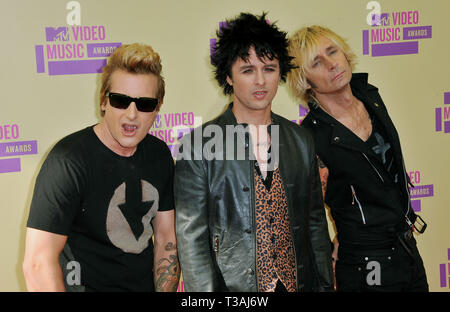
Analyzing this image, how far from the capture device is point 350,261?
287 centimetres

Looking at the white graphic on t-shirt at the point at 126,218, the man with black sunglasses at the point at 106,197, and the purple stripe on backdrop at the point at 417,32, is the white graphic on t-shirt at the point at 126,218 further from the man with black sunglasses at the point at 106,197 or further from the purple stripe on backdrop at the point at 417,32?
the purple stripe on backdrop at the point at 417,32

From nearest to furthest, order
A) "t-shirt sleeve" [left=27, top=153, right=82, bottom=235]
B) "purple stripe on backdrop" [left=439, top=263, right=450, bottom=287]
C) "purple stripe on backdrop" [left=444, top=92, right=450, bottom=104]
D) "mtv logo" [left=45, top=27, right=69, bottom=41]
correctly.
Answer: "t-shirt sleeve" [left=27, top=153, right=82, bottom=235] → "mtv logo" [left=45, top=27, right=69, bottom=41] → "purple stripe on backdrop" [left=444, top=92, right=450, bottom=104] → "purple stripe on backdrop" [left=439, top=263, right=450, bottom=287]

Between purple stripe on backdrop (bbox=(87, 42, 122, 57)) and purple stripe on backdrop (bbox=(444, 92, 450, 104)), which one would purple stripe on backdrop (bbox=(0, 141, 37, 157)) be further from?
purple stripe on backdrop (bbox=(444, 92, 450, 104))

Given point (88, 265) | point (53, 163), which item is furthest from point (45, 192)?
point (88, 265)

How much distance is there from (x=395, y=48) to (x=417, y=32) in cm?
23

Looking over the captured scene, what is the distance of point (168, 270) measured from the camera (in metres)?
2.60

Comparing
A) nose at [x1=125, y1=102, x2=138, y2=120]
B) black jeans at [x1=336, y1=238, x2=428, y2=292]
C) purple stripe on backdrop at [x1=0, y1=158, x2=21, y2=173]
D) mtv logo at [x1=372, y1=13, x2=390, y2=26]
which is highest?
mtv logo at [x1=372, y1=13, x2=390, y2=26]

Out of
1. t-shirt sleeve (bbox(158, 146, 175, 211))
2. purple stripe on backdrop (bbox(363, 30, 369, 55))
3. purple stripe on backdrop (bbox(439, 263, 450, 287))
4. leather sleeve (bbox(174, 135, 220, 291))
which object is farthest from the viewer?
purple stripe on backdrop (bbox(439, 263, 450, 287))

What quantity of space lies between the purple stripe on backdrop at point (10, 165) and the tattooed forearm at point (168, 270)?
4.29 ft

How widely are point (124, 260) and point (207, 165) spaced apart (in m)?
0.64

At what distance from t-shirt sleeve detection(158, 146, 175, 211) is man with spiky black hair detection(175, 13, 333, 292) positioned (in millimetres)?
172

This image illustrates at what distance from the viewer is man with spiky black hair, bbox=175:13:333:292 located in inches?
91.7

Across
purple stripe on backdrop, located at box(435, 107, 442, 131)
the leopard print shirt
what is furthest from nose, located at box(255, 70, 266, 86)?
purple stripe on backdrop, located at box(435, 107, 442, 131)
